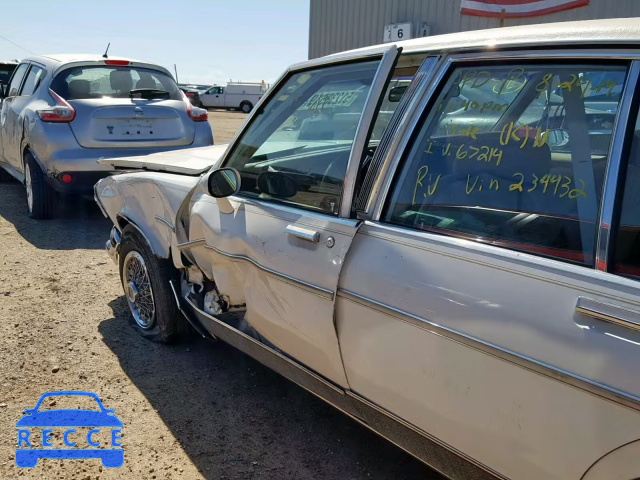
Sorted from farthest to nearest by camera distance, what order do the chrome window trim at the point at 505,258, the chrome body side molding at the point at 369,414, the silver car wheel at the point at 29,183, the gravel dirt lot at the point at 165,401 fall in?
the silver car wheel at the point at 29,183 < the gravel dirt lot at the point at 165,401 < the chrome body side molding at the point at 369,414 < the chrome window trim at the point at 505,258

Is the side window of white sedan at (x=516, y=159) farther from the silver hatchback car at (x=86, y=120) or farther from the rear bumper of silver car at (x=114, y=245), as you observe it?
the silver hatchback car at (x=86, y=120)

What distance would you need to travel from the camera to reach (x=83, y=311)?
4164 millimetres

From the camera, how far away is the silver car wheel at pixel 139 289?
3.64m

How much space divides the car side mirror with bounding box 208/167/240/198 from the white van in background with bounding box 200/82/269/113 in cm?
3599

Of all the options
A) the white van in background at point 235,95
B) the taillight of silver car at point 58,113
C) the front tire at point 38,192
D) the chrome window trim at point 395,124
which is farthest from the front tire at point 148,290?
the white van in background at point 235,95

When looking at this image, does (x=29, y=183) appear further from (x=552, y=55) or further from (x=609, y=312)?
(x=609, y=312)

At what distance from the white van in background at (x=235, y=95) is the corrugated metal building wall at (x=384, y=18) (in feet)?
73.0

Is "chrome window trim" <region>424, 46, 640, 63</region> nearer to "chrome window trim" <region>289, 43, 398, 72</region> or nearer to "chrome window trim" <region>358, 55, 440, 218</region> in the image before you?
"chrome window trim" <region>358, 55, 440, 218</region>

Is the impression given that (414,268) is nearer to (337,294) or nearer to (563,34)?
(337,294)

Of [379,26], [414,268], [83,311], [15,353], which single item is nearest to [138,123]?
[83,311]

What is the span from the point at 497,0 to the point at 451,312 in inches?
461

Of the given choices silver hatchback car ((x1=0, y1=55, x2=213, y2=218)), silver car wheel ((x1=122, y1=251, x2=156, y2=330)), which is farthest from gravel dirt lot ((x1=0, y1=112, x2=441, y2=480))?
silver hatchback car ((x1=0, y1=55, x2=213, y2=218))

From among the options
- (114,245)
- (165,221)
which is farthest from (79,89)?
(165,221)

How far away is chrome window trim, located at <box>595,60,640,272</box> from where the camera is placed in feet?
5.18
